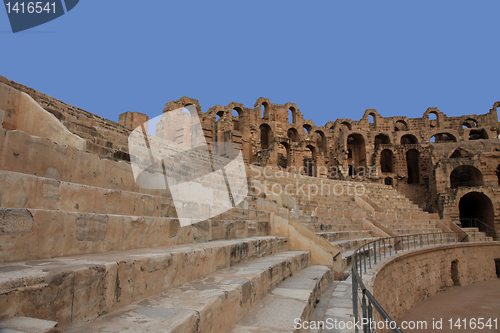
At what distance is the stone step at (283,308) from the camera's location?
231cm

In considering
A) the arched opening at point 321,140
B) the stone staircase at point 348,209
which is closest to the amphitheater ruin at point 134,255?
the stone staircase at point 348,209

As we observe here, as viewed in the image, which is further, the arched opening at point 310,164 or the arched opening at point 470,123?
the arched opening at point 470,123

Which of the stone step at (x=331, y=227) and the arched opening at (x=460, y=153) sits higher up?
the arched opening at (x=460, y=153)

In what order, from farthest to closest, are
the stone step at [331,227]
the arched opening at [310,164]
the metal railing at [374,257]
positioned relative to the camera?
1. the arched opening at [310,164]
2. the stone step at [331,227]
3. the metal railing at [374,257]

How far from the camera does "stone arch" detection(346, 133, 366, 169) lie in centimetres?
2938

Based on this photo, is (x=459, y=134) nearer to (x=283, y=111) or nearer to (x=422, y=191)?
(x=422, y=191)

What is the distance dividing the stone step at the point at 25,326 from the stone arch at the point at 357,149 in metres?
29.8

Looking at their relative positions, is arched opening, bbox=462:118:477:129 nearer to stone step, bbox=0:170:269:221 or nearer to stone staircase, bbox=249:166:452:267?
stone staircase, bbox=249:166:452:267

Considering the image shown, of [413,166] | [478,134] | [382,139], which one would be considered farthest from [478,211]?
[478,134]

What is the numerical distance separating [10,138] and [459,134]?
34069 millimetres

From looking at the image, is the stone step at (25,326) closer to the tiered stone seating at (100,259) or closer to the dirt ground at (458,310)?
the tiered stone seating at (100,259)

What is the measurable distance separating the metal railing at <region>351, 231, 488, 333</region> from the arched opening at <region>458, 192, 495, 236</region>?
15.7ft

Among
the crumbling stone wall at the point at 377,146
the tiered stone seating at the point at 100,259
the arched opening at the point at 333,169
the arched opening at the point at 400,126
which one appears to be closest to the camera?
the tiered stone seating at the point at 100,259

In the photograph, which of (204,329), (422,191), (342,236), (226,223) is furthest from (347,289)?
(422,191)
